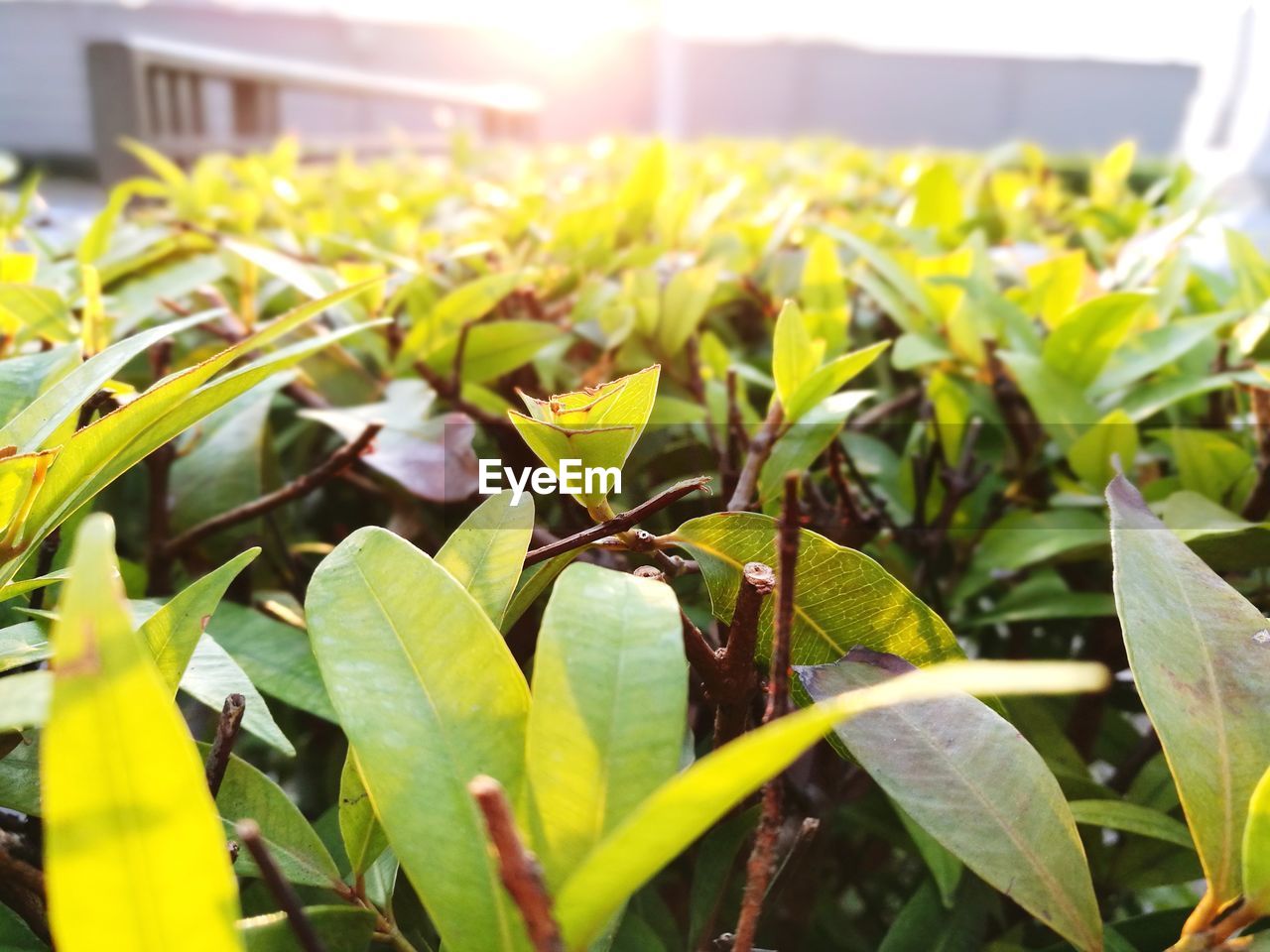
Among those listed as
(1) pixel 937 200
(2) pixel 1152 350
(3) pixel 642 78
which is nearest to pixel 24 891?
(2) pixel 1152 350

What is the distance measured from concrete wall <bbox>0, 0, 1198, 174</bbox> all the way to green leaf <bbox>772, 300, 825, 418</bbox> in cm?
1316

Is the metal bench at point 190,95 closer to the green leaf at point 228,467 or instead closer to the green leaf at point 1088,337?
the green leaf at point 228,467

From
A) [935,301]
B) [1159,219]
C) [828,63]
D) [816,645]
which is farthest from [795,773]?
[828,63]

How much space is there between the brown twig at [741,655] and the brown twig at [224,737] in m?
0.21

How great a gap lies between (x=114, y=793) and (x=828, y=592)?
1.04ft

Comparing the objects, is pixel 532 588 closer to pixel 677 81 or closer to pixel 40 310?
pixel 40 310

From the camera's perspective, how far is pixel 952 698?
41 cm

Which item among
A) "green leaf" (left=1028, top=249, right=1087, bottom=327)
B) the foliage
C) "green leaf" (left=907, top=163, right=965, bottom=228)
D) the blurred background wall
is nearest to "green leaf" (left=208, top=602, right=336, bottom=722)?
the foliage

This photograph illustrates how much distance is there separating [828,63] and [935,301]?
17.9m

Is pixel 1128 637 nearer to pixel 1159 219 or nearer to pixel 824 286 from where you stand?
pixel 824 286

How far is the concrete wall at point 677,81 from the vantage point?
13453mm

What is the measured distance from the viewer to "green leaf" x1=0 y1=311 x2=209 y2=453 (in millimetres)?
450

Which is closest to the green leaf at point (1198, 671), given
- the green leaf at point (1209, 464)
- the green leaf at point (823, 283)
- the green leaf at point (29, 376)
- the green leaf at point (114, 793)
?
the green leaf at point (1209, 464)

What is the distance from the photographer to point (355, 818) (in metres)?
0.40
